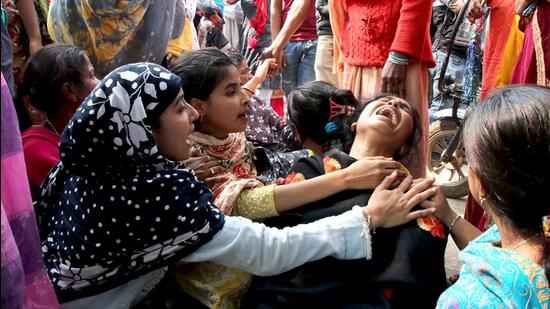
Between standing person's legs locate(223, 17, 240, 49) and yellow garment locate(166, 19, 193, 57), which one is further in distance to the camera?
standing person's legs locate(223, 17, 240, 49)

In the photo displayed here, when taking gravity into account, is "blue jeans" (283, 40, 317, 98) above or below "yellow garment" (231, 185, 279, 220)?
below

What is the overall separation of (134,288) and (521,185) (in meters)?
1.11

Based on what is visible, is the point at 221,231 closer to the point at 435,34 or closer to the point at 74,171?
the point at 74,171

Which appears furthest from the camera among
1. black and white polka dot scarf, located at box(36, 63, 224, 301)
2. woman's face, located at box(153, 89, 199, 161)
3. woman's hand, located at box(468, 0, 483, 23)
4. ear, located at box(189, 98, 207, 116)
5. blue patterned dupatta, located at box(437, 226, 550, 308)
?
woman's hand, located at box(468, 0, 483, 23)

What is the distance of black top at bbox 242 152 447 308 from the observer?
1640 millimetres

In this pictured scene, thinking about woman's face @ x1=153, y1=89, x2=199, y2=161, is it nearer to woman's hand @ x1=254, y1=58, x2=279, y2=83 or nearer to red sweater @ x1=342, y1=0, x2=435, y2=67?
red sweater @ x1=342, y1=0, x2=435, y2=67

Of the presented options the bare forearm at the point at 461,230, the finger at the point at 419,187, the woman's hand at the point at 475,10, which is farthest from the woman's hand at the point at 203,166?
the woman's hand at the point at 475,10

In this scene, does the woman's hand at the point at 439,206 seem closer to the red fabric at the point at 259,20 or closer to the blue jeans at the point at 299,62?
the blue jeans at the point at 299,62

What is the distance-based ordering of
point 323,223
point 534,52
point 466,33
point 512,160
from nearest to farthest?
point 512,160 < point 323,223 < point 534,52 < point 466,33

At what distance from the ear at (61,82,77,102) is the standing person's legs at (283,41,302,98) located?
Result: 2.89 m

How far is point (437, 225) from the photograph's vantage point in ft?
5.82

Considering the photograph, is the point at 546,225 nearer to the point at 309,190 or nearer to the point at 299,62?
the point at 309,190

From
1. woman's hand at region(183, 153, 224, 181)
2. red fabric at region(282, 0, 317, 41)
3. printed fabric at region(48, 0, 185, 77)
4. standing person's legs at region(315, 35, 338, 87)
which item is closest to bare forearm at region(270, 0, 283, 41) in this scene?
red fabric at region(282, 0, 317, 41)

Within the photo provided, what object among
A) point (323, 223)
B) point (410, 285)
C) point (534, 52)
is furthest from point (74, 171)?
point (534, 52)
